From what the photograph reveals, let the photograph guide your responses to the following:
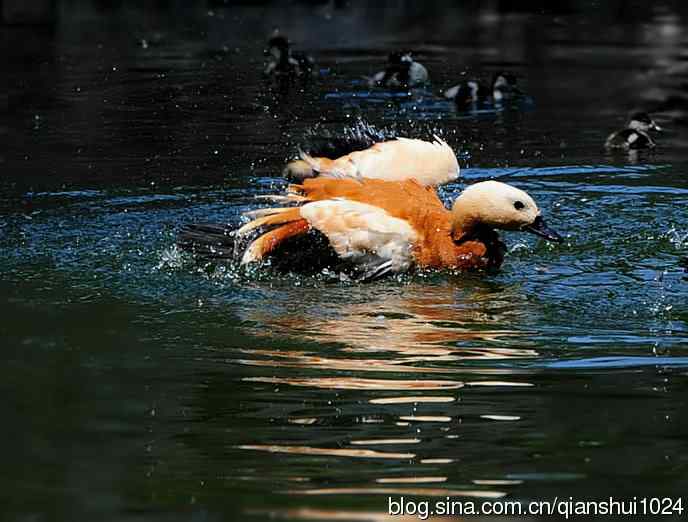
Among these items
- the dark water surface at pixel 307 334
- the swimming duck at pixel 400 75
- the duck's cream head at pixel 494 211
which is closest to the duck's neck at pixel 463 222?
the duck's cream head at pixel 494 211

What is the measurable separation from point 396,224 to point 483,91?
6.58 m

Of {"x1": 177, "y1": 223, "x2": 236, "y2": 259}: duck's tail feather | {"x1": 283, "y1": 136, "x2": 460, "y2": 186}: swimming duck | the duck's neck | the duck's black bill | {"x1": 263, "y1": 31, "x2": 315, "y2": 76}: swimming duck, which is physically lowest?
{"x1": 263, "y1": 31, "x2": 315, "y2": 76}: swimming duck

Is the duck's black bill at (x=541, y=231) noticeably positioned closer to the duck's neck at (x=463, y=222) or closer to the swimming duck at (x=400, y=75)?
the duck's neck at (x=463, y=222)

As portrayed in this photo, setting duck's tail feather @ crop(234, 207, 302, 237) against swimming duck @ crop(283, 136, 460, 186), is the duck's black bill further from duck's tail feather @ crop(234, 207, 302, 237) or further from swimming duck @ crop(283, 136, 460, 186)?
duck's tail feather @ crop(234, 207, 302, 237)

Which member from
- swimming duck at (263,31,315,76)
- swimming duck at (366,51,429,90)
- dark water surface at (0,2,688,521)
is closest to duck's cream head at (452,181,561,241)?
dark water surface at (0,2,688,521)

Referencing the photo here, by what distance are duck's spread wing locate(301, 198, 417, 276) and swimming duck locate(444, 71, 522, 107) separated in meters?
6.33

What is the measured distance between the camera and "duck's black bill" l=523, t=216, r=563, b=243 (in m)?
8.45

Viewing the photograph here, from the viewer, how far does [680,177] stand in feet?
35.5

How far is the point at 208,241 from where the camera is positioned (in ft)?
27.6

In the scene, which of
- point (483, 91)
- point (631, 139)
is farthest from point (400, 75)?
point (631, 139)

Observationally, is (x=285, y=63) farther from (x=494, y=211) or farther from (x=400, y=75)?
(x=494, y=211)

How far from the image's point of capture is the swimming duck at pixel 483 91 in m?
14.3

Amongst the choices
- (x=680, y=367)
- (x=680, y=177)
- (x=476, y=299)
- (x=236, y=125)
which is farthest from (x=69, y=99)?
(x=680, y=367)

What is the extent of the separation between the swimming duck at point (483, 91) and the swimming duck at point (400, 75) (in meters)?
0.50
